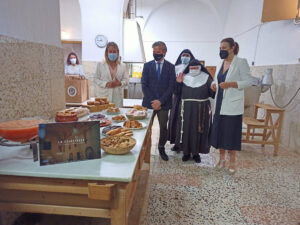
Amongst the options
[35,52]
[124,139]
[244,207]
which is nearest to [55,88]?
[35,52]

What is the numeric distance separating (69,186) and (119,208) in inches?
9.6

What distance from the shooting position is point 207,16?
Answer: 9.04 metres

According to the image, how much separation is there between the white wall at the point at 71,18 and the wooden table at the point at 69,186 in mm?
7484

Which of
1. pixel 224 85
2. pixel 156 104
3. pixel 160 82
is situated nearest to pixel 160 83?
pixel 160 82

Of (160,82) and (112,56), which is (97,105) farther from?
(160,82)

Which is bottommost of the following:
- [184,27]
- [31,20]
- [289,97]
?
[289,97]

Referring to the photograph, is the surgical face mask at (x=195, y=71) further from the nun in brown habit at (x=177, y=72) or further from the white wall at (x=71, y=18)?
the white wall at (x=71, y=18)

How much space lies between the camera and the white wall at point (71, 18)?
24.3 ft

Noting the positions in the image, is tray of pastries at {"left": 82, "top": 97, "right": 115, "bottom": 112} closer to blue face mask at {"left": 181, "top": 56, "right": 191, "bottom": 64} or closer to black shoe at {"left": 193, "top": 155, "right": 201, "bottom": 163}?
blue face mask at {"left": 181, "top": 56, "right": 191, "bottom": 64}

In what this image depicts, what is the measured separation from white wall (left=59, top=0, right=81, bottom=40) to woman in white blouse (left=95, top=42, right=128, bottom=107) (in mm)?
5564

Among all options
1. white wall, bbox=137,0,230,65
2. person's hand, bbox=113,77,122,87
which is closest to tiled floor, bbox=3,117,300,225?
person's hand, bbox=113,77,122,87

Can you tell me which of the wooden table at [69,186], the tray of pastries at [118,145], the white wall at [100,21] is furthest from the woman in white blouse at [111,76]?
the white wall at [100,21]

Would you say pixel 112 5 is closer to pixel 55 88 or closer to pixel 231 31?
pixel 55 88

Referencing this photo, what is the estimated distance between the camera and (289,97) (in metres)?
3.82
